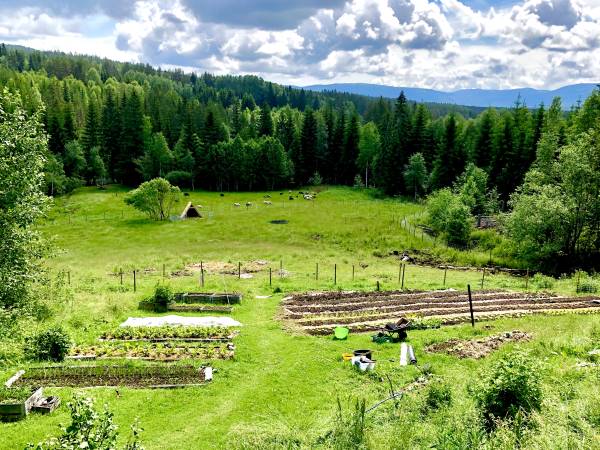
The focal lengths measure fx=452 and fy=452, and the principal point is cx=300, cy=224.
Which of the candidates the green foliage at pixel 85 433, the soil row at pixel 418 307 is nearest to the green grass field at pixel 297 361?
the soil row at pixel 418 307

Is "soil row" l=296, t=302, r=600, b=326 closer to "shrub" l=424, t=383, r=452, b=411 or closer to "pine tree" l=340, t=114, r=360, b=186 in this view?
"shrub" l=424, t=383, r=452, b=411

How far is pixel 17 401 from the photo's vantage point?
14.1 meters

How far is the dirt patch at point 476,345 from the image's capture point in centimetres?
1822

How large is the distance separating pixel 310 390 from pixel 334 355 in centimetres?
302

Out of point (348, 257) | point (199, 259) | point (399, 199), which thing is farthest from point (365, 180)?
point (199, 259)

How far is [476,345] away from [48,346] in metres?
17.5

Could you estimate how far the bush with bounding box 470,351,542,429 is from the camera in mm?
10953

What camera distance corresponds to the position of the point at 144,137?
89.7 meters

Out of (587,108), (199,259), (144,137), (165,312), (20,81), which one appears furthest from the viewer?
(20,81)

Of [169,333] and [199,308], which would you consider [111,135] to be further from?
[169,333]

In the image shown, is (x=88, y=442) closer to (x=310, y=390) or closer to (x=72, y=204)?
(x=310, y=390)

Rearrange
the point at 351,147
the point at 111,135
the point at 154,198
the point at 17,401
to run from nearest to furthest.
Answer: the point at 17,401
the point at 154,198
the point at 111,135
the point at 351,147

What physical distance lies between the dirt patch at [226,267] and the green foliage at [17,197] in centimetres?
1955

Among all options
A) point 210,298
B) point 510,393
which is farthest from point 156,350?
point 510,393
